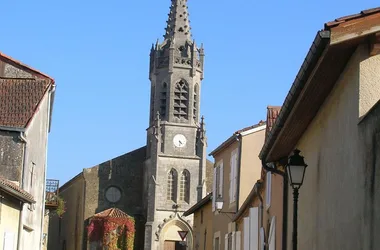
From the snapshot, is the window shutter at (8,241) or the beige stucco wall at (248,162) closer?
the window shutter at (8,241)

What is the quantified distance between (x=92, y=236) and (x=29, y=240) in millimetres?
40261

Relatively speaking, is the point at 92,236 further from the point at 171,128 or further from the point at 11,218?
the point at 11,218

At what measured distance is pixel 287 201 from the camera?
1469cm

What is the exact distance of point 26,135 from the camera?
2053 centimetres

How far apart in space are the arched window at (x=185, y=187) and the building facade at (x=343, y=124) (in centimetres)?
5084

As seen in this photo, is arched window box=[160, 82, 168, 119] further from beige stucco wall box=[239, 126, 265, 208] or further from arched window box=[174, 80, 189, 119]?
beige stucco wall box=[239, 126, 265, 208]

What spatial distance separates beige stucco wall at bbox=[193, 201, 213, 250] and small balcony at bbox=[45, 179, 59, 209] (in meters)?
5.99

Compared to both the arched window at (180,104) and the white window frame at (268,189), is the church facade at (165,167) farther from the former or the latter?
the white window frame at (268,189)

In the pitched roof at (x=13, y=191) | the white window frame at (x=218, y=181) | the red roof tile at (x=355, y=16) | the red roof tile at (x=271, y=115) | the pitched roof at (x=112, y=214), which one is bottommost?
the pitched roof at (x=13, y=191)

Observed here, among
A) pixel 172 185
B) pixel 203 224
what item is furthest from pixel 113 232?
pixel 203 224

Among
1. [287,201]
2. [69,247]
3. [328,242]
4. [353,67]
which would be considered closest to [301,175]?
[328,242]

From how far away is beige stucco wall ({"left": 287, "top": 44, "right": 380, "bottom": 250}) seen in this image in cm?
744

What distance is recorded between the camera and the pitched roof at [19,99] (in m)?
20.9

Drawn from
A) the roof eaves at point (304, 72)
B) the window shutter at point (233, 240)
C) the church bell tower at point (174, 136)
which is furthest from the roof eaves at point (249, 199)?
the church bell tower at point (174, 136)
